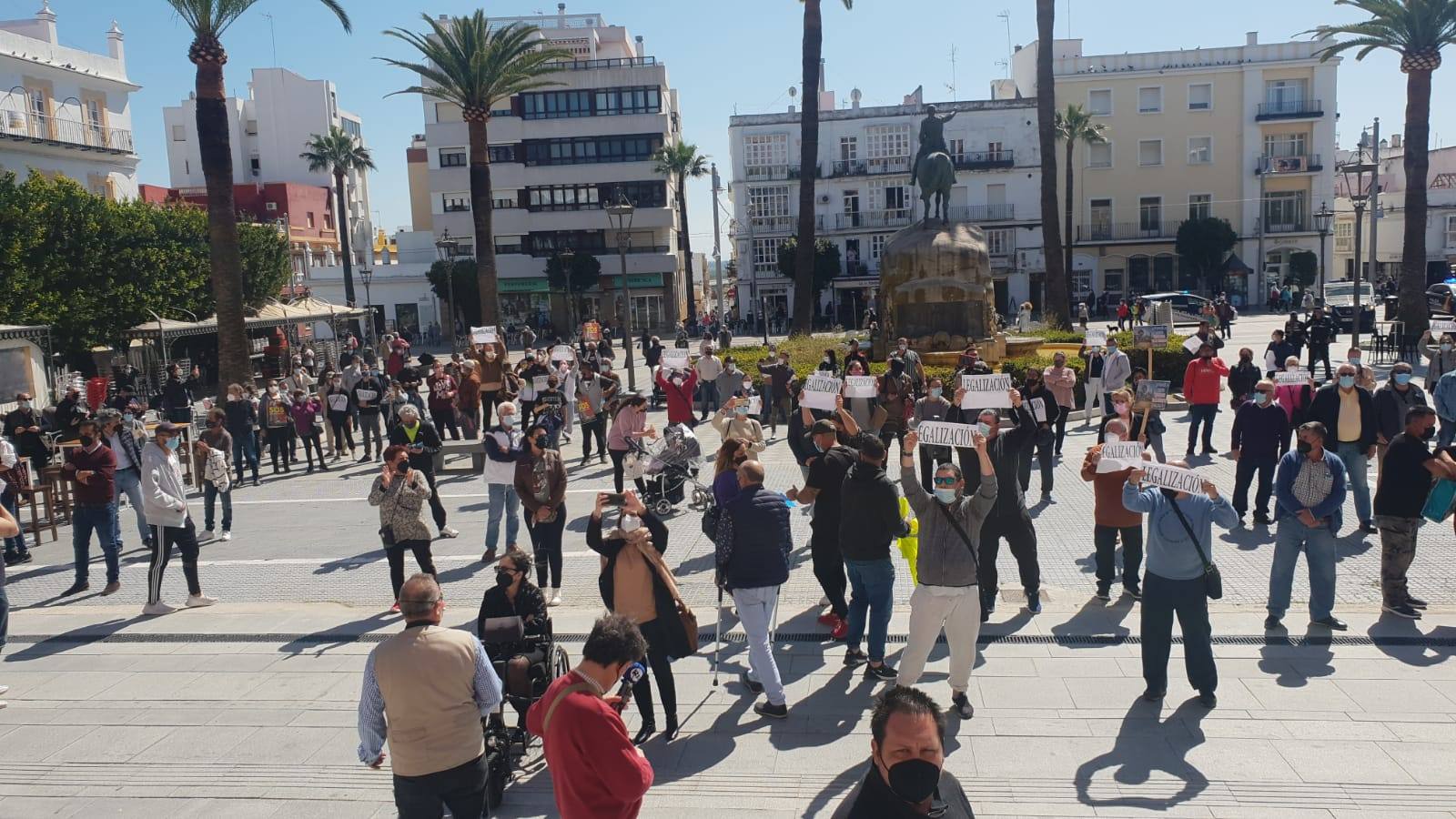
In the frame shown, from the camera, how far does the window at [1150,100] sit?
56531 mm

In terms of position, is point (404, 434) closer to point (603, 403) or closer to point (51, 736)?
point (603, 403)

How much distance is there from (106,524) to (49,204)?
2171 cm

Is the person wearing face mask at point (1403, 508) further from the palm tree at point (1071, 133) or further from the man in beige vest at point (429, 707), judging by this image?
the palm tree at point (1071, 133)

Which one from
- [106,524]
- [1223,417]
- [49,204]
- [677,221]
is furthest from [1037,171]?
[106,524]

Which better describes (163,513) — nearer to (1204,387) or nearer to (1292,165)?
(1204,387)

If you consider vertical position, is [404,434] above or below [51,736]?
above

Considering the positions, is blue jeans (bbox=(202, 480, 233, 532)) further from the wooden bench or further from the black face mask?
the black face mask

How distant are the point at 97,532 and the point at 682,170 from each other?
4848 centimetres

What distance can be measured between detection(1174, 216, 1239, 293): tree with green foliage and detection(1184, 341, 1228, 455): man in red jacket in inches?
1710

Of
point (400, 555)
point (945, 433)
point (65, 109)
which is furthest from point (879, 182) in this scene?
point (945, 433)

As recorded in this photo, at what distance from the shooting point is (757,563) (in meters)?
6.74

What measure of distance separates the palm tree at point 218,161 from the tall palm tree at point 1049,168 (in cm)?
1972

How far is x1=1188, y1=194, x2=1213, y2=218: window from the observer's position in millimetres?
56719

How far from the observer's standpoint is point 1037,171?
55.1 metres
